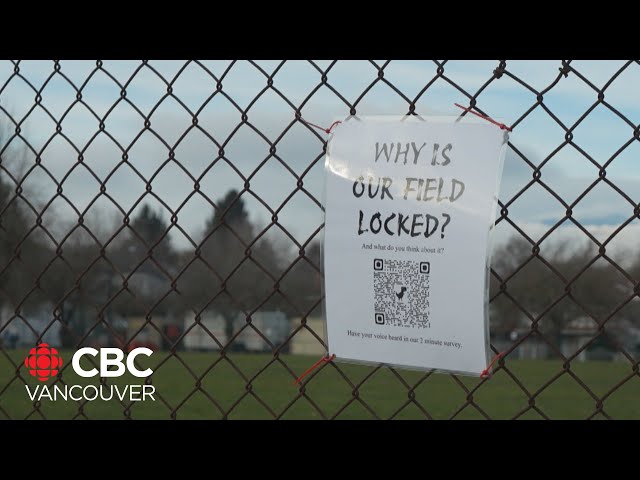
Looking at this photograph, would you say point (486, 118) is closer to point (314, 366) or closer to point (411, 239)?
point (411, 239)

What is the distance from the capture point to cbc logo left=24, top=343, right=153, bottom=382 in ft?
6.70

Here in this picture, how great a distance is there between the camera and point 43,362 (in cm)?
248

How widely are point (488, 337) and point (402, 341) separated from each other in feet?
0.55

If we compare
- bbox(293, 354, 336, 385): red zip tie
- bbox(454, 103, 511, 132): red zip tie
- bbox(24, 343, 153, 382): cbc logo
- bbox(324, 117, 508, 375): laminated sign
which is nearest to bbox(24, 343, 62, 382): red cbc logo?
bbox(24, 343, 153, 382): cbc logo

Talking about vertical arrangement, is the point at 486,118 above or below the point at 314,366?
above

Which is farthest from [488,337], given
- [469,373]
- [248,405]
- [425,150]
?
[248,405]

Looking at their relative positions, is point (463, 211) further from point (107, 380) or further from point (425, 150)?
point (107, 380)

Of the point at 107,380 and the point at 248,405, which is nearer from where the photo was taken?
the point at 107,380

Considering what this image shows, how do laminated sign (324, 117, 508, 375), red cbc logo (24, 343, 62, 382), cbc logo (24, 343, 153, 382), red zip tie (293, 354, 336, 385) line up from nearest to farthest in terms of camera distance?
laminated sign (324, 117, 508, 375), red zip tie (293, 354, 336, 385), cbc logo (24, 343, 153, 382), red cbc logo (24, 343, 62, 382)

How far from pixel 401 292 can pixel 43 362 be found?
1.47m

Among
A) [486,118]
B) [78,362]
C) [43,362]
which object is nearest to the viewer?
[486,118]

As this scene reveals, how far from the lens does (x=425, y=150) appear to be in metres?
1.48

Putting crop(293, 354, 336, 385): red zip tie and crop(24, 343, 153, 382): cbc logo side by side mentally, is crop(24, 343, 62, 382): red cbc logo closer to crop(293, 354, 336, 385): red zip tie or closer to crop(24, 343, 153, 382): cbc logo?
crop(24, 343, 153, 382): cbc logo

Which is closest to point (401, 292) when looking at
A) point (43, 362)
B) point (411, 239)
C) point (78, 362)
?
point (411, 239)
